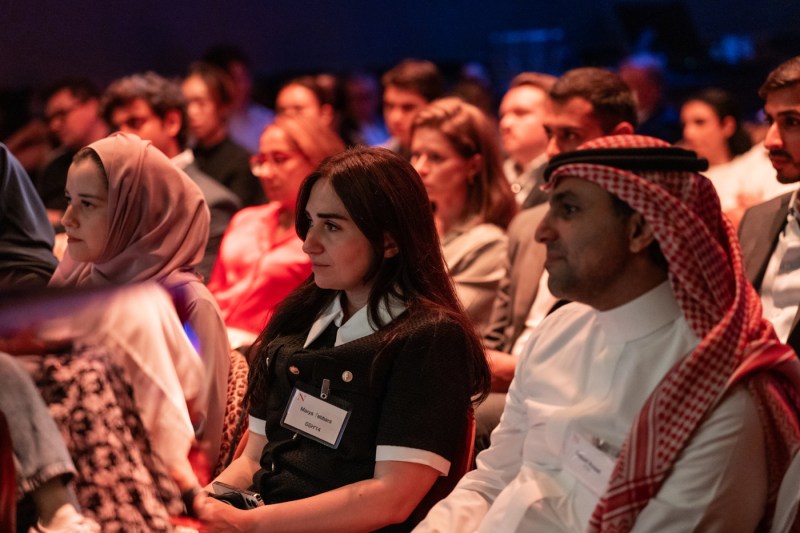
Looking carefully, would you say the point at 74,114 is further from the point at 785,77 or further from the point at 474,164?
the point at 785,77

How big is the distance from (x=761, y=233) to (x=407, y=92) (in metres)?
3.09

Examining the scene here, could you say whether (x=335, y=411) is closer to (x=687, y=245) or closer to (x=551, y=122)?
(x=687, y=245)

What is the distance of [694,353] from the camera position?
183cm

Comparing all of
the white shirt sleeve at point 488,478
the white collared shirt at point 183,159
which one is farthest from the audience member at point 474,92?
the white shirt sleeve at point 488,478

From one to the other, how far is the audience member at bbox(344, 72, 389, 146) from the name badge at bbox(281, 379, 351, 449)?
464 centimetres

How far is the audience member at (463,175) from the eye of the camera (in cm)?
413

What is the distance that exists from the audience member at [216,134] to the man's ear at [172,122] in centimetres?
31

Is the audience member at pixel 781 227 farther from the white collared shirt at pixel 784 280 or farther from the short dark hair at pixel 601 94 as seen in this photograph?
the short dark hair at pixel 601 94

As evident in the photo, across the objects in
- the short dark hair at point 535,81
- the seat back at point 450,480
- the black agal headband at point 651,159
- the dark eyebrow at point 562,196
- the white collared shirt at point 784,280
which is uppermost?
the black agal headband at point 651,159

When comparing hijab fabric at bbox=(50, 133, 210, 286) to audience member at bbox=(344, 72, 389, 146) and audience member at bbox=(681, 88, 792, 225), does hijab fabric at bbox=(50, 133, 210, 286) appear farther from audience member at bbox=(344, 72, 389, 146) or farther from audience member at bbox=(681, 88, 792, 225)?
audience member at bbox=(681, 88, 792, 225)

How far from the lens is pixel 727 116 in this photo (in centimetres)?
659

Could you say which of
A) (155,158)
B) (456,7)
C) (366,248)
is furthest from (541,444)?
(456,7)

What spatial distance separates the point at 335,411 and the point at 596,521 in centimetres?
71

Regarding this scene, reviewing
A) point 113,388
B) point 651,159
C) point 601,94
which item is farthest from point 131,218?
point 601,94
